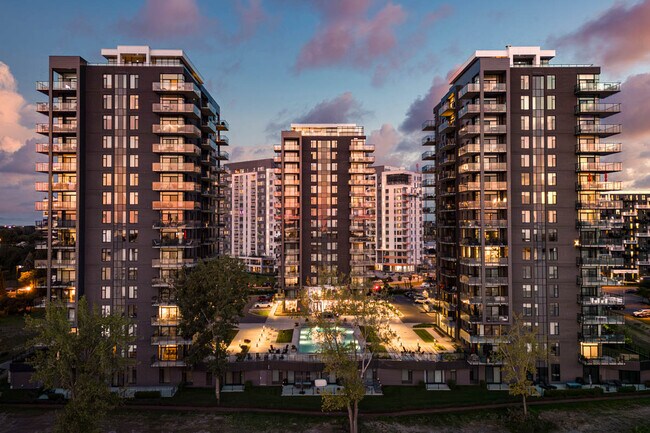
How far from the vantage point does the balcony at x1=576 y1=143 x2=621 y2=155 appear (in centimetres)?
5984

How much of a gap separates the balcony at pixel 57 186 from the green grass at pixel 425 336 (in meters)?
62.7

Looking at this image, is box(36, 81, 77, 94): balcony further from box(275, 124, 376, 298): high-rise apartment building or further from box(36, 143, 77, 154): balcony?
box(275, 124, 376, 298): high-rise apartment building

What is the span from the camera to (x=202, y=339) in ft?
172

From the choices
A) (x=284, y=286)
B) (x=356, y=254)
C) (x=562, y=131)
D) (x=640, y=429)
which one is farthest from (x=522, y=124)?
(x=284, y=286)

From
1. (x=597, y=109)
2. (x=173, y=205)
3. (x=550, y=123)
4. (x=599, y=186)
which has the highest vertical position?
(x=597, y=109)

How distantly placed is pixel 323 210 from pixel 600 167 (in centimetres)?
5853

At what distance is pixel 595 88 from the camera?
195 feet

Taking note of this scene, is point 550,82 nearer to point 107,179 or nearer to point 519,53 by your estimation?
point 519,53

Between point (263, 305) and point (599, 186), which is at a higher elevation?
point (599, 186)

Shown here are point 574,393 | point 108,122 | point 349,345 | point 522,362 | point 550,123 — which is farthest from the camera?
point 550,123

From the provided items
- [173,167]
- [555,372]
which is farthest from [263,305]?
[555,372]

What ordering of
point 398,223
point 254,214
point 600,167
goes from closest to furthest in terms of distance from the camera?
point 600,167
point 398,223
point 254,214

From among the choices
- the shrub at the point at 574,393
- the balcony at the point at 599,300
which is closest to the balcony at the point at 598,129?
the balcony at the point at 599,300

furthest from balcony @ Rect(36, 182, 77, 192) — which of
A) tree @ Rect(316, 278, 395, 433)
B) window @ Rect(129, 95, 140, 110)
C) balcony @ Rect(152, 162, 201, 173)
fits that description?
tree @ Rect(316, 278, 395, 433)
